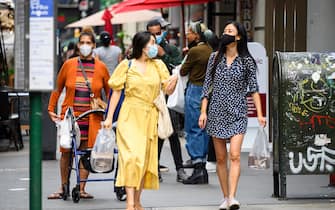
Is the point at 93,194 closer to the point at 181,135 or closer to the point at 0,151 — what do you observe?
the point at 0,151

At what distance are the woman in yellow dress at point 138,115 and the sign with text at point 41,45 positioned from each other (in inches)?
102

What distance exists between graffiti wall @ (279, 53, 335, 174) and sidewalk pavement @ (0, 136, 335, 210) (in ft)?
1.53

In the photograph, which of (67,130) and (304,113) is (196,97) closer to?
(304,113)

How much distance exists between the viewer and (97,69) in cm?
982

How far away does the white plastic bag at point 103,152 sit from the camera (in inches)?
349

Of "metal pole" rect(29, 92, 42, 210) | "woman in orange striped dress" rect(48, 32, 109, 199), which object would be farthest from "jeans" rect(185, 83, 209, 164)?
"metal pole" rect(29, 92, 42, 210)

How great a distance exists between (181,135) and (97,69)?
27.6ft

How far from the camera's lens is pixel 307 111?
31.0ft

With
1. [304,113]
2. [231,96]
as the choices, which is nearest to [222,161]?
[231,96]

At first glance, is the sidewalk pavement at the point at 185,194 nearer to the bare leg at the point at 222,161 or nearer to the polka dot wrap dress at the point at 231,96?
the bare leg at the point at 222,161

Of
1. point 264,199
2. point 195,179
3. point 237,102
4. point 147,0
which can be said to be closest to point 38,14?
point 237,102

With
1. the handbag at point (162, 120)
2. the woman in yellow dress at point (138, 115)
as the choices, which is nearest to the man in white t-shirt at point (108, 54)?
the woman in yellow dress at point (138, 115)

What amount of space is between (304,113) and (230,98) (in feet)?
2.85

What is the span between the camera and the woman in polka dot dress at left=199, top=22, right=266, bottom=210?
9023mm
